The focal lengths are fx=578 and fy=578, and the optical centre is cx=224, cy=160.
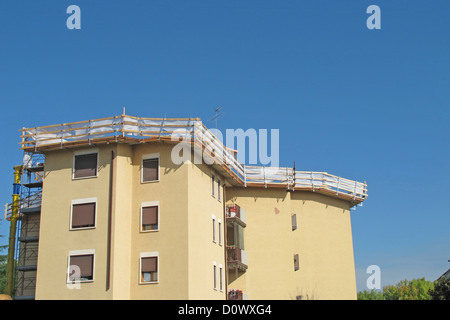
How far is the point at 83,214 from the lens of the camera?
3631 cm

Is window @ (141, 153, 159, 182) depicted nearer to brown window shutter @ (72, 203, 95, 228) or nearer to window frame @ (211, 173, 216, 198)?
brown window shutter @ (72, 203, 95, 228)

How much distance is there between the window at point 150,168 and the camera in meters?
37.5

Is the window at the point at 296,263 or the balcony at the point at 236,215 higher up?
the balcony at the point at 236,215

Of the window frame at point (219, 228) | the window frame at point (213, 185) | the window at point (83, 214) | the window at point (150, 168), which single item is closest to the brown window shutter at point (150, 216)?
the window at point (150, 168)

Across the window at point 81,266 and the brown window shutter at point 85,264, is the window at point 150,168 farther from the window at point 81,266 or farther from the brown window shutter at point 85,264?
the brown window shutter at point 85,264

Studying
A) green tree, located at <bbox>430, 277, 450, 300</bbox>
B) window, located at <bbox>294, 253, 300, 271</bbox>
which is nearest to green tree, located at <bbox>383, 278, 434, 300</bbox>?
green tree, located at <bbox>430, 277, 450, 300</bbox>

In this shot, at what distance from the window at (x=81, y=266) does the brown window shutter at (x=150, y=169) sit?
5.84 metres

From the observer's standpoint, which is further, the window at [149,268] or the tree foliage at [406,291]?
the tree foliage at [406,291]

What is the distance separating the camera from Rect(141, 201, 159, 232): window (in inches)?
1442

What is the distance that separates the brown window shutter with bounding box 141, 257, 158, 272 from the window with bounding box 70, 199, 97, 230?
3894 millimetres

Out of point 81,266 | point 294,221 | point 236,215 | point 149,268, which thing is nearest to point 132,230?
point 149,268
